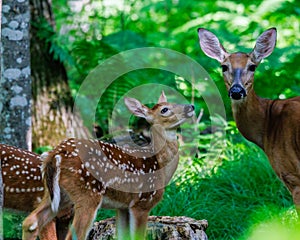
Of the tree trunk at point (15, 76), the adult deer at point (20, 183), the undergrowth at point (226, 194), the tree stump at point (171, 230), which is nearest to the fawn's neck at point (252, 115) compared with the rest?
the undergrowth at point (226, 194)

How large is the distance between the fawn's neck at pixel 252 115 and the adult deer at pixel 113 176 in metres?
0.40

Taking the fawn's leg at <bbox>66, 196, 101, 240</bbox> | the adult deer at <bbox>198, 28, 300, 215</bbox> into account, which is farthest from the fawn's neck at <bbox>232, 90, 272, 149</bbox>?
the fawn's leg at <bbox>66, 196, 101, 240</bbox>

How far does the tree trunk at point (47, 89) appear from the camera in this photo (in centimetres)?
745

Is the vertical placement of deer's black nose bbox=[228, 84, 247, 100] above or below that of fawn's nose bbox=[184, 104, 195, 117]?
above

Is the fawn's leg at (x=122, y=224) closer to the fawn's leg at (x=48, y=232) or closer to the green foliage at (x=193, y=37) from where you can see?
the fawn's leg at (x=48, y=232)

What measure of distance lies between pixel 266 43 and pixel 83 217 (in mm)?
2176

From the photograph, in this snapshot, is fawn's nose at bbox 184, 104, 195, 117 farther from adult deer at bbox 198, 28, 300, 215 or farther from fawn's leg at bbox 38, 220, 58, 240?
fawn's leg at bbox 38, 220, 58, 240

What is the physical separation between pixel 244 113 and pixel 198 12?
919 cm

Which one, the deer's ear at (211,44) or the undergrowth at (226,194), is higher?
the deer's ear at (211,44)

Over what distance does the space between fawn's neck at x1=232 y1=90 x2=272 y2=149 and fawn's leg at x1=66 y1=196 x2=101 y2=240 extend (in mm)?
1466

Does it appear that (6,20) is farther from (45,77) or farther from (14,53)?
(45,77)

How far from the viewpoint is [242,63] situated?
502 centimetres

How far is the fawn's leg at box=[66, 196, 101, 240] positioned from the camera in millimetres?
4371

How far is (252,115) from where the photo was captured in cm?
515
